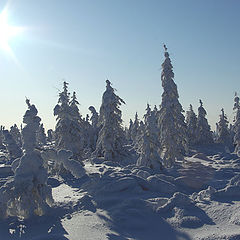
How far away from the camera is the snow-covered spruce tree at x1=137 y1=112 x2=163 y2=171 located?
886 inches

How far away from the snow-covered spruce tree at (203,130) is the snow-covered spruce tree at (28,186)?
50504mm

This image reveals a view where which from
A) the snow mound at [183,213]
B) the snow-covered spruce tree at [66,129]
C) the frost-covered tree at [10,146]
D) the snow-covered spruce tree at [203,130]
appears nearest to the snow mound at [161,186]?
the snow mound at [183,213]

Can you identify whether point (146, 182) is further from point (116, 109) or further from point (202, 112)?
point (202, 112)

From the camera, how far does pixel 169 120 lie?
27.9m

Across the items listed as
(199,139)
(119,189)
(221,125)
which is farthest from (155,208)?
(221,125)

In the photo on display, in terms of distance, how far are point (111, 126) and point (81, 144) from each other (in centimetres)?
471

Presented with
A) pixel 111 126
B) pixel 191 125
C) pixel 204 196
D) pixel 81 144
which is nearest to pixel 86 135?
pixel 111 126

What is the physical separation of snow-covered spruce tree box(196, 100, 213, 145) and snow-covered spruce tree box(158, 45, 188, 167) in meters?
29.6

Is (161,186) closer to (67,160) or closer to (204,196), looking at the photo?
(204,196)

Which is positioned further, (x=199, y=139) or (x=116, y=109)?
(x=199, y=139)

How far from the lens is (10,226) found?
10117mm

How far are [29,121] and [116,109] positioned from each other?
19544mm

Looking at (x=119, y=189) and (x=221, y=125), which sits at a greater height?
(x=221, y=125)

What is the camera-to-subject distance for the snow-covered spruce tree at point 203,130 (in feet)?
189
